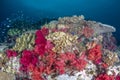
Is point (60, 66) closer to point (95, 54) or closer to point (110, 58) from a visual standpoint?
point (95, 54)

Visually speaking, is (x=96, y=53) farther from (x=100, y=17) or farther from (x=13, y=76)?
(x=100, y=17)

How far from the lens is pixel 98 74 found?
8555 mm

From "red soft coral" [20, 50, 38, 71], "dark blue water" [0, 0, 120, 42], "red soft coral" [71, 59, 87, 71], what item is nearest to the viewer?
"red soft coral" [71, 59, 87, 71]

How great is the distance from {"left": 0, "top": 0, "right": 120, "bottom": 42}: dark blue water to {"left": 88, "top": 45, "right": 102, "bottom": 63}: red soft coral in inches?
1004

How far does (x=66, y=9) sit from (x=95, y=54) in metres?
47.5

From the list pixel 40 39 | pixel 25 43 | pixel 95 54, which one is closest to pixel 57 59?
pixel 40 39

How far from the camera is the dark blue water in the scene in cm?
3851

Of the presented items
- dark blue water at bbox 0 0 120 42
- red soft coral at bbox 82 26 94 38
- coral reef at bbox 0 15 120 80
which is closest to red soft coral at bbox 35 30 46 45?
coral reef at bbox 0 15 120 80

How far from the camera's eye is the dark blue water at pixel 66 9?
38506mm

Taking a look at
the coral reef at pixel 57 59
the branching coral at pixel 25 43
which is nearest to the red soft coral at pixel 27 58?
the coral reef at pixel 57 59

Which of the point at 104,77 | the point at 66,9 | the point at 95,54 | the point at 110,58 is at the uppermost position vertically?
the point at 66,9

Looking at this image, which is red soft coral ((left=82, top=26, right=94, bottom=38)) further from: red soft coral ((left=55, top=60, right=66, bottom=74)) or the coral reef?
red soft coral ((left=55, top=60, right=66, bottom=74))

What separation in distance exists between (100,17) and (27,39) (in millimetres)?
37542

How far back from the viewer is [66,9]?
55625mm
